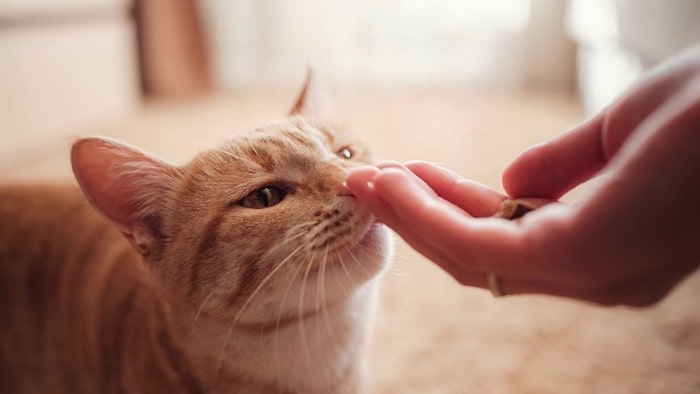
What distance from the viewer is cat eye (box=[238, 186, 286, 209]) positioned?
0.98 metres

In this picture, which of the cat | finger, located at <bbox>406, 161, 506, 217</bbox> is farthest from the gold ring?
the cat

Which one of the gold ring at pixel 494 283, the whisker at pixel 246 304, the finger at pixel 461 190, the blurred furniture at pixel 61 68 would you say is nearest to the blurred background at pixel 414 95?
the blurred furniture at pixel 61 68

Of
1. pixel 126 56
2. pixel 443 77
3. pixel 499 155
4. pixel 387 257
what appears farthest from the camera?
pixel 443 77

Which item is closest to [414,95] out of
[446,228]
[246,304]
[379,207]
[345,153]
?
[345,153]

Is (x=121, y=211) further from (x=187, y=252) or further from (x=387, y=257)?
(x=387, y=257)

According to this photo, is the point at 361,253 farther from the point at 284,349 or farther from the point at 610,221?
the point at 610,221

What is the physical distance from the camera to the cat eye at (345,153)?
3.67ft

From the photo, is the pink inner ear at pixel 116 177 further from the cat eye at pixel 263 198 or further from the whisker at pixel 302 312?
the whisker at pixel 302 312

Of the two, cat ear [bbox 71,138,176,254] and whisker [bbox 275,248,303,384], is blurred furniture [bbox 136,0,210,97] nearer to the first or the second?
cat ear [bbox 71,138,176,254]

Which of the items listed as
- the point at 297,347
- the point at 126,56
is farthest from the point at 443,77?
the point at 297,347

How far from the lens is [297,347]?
39.7 inches

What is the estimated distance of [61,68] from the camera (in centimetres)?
320

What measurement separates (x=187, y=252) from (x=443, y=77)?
3.36m

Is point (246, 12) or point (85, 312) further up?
point (246, 12)
